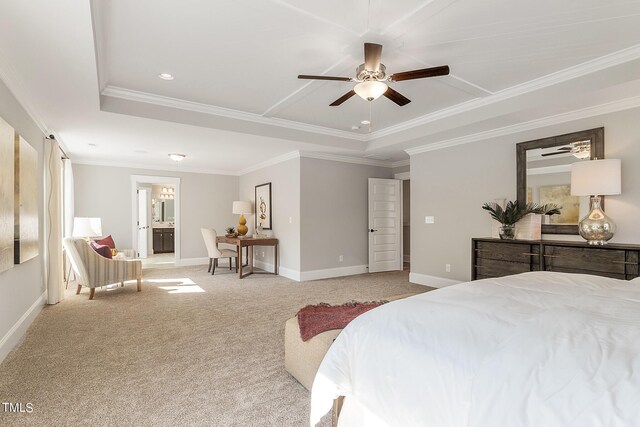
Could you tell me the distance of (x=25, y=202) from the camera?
125 inches

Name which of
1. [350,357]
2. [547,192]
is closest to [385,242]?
[547,192]

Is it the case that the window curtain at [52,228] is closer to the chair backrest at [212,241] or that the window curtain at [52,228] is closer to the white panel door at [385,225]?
the chair backrest at [212,241]

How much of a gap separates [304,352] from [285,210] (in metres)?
4.40

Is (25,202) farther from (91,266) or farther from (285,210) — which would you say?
(285,210)

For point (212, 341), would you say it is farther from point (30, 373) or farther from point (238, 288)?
point (238, 288)

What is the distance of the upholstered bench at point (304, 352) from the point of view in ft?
6.72

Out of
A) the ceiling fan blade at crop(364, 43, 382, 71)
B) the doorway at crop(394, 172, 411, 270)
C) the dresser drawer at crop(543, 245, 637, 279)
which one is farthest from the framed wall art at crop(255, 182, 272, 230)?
the dresser drawer at crop(543, 245, 637, 279)

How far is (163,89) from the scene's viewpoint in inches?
145

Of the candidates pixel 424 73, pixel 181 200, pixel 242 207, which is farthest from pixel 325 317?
pixel 181 200

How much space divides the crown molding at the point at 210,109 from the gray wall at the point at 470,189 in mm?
1572

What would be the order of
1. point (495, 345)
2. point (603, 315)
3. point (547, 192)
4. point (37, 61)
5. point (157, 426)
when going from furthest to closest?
1. point (547, 192)
2. point (37, 61)
3. point (157, 426)
4. point (603, 315)
5. point (495, 345)

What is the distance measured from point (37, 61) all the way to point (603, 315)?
3797 mm

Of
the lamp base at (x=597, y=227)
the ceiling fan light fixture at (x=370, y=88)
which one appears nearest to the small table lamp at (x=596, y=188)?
the lamp base at (x=597, y=227)

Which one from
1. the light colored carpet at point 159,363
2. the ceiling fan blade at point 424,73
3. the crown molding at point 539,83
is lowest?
the light colored carpet at point 159,363
